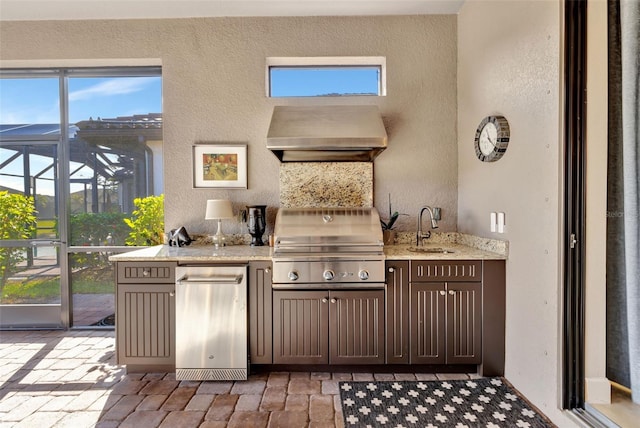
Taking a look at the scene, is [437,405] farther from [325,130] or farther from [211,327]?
[325,130]

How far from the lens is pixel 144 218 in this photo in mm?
3254

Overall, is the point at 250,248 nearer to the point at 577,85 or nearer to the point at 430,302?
the point at 430,302

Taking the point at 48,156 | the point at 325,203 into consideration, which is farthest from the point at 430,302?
the point at 48,156

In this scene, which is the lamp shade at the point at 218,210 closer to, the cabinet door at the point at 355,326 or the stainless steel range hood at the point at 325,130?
the stainless steel range hood at the point at 325,130

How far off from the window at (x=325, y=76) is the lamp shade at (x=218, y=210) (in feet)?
3.73

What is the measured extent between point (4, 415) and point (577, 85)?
3871 mm

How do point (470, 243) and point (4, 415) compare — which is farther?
point (470, 243)

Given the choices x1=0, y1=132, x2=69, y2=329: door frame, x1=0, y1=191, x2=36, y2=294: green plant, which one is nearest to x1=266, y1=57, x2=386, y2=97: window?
x1=0, y1=132, x2=69, y2=329: door frame

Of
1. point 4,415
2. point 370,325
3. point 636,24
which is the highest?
point 636,24

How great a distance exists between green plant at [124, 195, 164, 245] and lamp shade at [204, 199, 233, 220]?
80cm

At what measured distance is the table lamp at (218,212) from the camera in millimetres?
2746

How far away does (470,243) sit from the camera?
2.76 meters

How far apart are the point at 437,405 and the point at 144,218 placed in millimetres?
3035

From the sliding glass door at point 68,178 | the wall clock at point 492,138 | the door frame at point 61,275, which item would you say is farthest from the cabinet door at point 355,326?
the door frame at point 61,275
